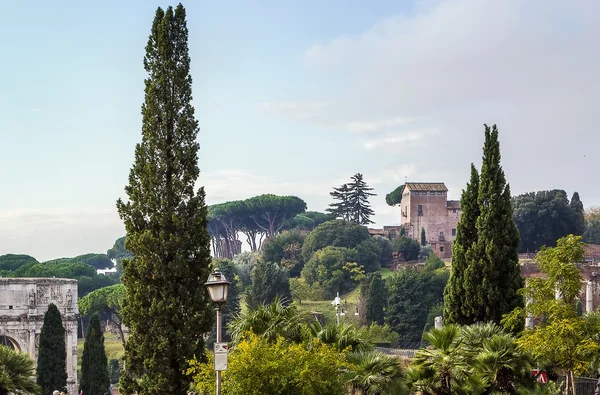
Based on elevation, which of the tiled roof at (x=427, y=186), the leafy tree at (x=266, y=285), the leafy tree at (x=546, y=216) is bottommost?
the leafy tree at (x=266, y=285)

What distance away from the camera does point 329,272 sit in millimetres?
85500

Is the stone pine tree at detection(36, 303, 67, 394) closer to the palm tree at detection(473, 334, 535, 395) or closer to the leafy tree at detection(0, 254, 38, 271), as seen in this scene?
the palm tree at detection(473, 334, 535, 395)

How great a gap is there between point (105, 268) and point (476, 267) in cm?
11586

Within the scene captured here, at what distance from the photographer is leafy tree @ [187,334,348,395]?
1950 cm

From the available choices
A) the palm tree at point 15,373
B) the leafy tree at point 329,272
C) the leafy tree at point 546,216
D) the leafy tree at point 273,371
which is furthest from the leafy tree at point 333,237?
the leafy tree at point 273,371

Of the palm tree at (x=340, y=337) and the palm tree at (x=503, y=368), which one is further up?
the palm tree at (x=340, y=337)

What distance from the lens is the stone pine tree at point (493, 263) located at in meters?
26.8

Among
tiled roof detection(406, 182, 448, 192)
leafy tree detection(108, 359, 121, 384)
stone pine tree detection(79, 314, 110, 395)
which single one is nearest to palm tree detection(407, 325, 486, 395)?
stone pine tree detection(79, 314, 110, 395)

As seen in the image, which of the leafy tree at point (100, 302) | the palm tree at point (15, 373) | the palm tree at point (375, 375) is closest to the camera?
the palm tree at point (375, 375)

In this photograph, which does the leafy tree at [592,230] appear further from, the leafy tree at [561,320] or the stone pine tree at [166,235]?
the stone pine tree at [166,235]

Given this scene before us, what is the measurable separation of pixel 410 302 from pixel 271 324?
48.8 m

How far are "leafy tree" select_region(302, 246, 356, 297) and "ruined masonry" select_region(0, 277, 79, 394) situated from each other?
968 inches

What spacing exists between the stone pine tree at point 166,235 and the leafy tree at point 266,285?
48970mm

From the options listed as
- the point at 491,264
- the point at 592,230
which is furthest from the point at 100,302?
the point at 491,264
